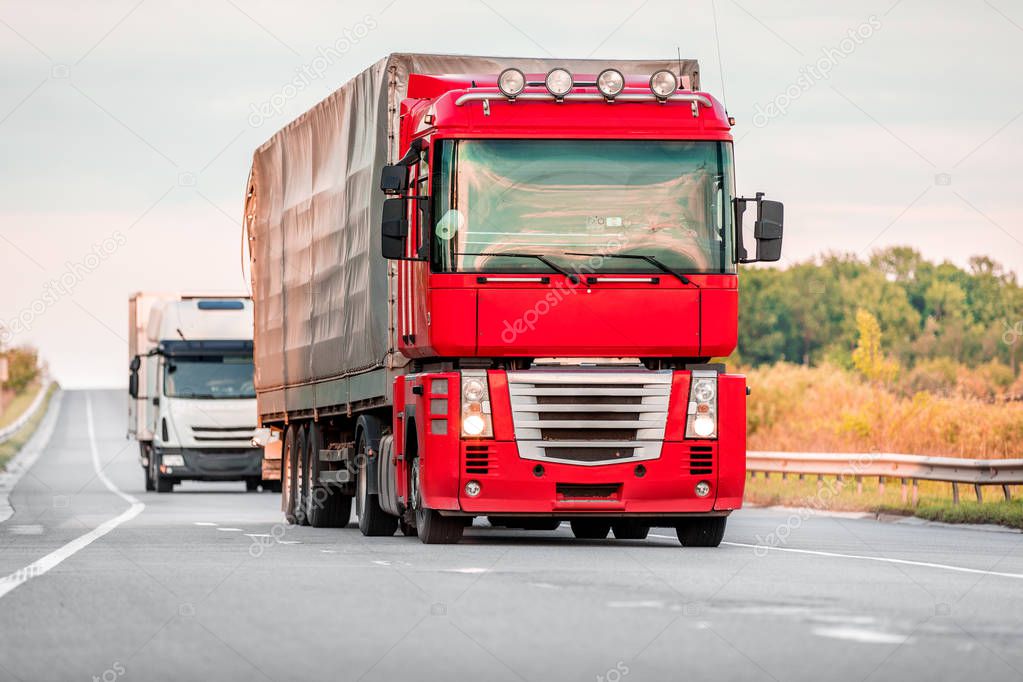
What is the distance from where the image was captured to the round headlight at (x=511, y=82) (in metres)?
17.6

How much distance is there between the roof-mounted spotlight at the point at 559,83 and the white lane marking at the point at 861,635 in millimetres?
7921

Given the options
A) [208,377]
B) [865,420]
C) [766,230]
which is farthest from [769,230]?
[208,377]

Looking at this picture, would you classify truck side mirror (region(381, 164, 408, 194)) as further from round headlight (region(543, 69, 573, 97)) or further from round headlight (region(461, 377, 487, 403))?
round headlight (region(461, 377, 487, 403))

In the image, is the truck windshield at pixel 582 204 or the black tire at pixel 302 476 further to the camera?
the black tire at pixel 302 476

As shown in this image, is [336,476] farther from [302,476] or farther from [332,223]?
[332,223]

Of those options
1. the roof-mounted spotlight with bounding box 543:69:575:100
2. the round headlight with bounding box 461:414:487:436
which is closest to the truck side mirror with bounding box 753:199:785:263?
the roof-mounted spotlight with bounding box 543:69:575:100

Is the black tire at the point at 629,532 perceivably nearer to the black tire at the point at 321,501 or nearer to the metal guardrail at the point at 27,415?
the black tire at the point at 321,501

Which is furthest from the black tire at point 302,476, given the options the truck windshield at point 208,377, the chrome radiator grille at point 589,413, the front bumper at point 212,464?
the front bumper at point 212,464

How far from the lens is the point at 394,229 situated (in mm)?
17391

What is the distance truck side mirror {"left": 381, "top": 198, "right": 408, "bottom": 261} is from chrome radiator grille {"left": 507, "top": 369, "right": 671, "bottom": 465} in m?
1.40

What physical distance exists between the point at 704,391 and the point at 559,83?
2.87m

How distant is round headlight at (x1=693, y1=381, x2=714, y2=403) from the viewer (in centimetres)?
1752

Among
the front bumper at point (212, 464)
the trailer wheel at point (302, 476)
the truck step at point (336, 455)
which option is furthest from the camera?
the front bumper at point (212, 464)

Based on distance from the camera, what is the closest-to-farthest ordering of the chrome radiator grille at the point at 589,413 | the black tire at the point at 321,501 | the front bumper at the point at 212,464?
the chrome radiator grille at the point at 589,413, the black tire at the point at 321,501, the front bumper at the point at 212,464
